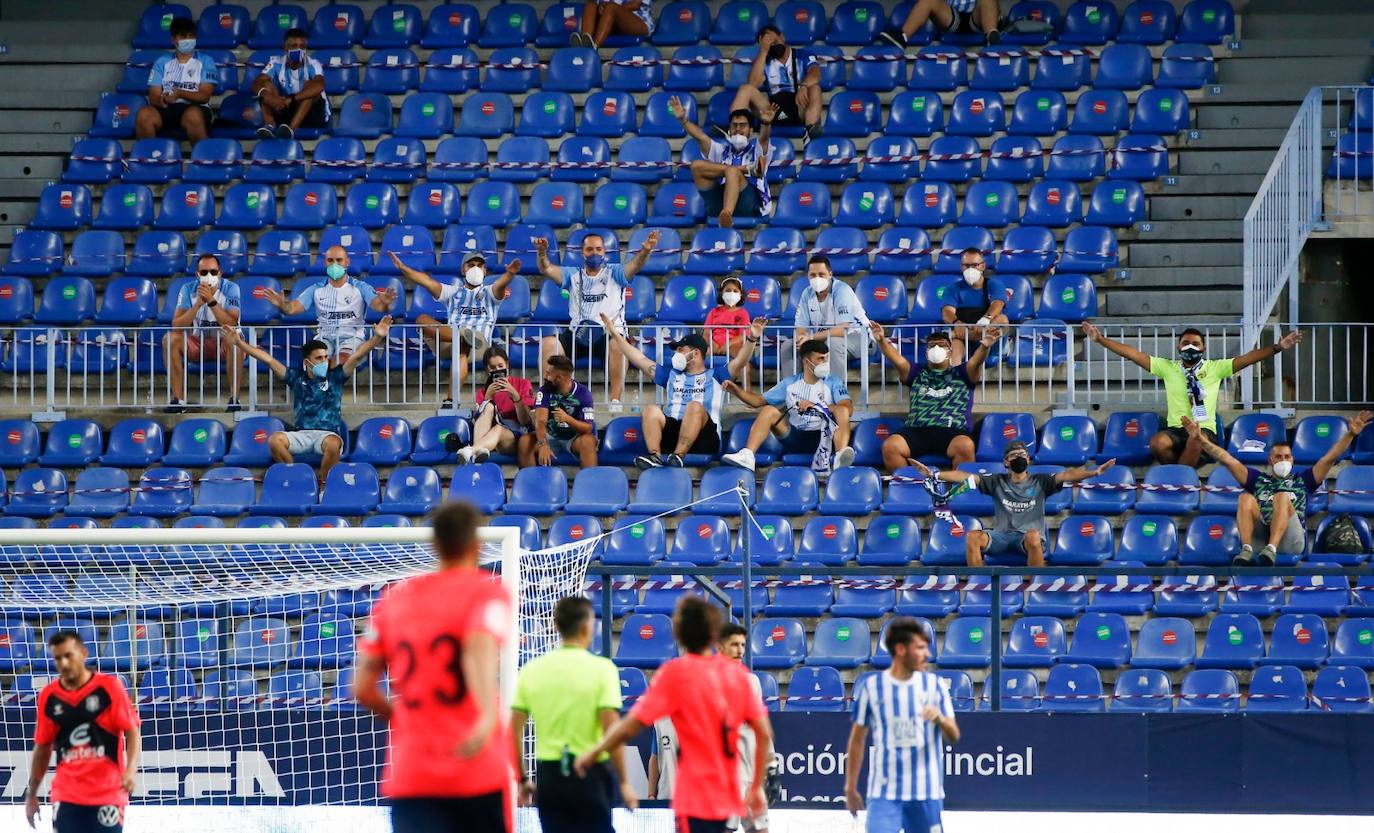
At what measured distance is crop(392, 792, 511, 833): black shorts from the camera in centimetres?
632

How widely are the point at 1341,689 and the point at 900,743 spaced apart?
5.78 meters

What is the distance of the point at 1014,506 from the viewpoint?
47.3 ft

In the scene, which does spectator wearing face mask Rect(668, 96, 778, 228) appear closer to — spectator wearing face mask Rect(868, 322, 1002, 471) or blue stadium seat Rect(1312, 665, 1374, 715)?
spectator wearing face mask Rect(868, 322, 1002, 471)

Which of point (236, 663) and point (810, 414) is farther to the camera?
point (810, 414)

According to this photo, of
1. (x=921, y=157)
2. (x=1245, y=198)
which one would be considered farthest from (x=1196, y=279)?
(x=921, y=157)

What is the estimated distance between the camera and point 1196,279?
17875 mm

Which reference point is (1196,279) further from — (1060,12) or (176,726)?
(176,726)

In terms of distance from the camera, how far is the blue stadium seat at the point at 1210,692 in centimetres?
1355

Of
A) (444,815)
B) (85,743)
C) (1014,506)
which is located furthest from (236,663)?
(444,815)

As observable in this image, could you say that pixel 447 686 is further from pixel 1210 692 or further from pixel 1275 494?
pixel 1275 494

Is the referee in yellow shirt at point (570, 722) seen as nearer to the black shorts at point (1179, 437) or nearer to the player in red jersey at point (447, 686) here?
the player in red jersey at point (447, 686)

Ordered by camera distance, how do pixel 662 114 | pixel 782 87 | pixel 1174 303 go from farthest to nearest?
1. pixel 662 114
2. pixel 782 87
3. pixel 1174 303

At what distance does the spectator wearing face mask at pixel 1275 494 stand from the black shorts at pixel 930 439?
1745 millimetres

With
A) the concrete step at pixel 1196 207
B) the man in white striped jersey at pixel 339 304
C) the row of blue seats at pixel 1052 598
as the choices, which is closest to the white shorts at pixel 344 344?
the man in white striped jersey at pixel 339 304
